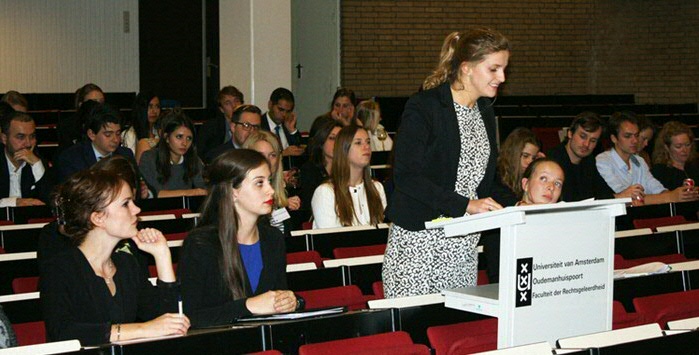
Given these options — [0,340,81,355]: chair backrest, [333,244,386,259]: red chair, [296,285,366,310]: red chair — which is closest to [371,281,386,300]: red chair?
[296,285,366,310]: red chair

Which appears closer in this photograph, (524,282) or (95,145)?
(524,282)

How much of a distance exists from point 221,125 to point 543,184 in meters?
5.81

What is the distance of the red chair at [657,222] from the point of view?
6605 millimetres

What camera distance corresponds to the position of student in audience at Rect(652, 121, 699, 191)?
26.4 feet

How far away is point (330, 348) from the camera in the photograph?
123 inches

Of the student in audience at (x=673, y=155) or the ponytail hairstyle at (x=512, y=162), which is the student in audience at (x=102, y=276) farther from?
the student in audience at (x=673, y=155)

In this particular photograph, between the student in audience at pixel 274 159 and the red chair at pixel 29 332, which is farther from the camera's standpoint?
the student in audience at pixel 274 159

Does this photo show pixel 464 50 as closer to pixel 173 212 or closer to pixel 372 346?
pixel 372 346

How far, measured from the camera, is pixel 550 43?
16875mm

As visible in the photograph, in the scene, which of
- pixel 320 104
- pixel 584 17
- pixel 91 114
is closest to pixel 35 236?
pixel 91 114

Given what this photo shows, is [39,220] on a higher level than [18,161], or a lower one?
lower

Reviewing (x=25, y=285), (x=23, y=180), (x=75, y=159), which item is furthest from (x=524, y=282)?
(x=23, y=180)

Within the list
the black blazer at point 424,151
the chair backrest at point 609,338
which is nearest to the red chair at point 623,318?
the chair backrest at point 609,338

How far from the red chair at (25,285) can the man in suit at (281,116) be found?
16.1 feet
